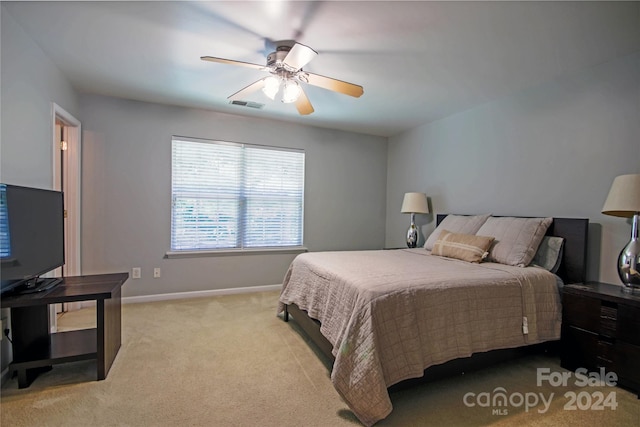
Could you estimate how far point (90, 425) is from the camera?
5.42ft

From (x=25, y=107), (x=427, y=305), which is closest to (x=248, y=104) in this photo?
(x=25, y=107)

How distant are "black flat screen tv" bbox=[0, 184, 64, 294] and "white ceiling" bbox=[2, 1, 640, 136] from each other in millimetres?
1215

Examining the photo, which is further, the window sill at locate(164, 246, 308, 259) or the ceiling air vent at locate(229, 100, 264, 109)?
the window sill at locate(164, 246, 308, 259)

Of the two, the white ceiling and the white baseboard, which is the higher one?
the white ceiling

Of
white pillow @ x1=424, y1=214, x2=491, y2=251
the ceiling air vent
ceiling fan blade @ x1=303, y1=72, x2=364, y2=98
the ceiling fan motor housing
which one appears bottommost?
white pillow @ x1=424, y1=214, x2=491, y2=251

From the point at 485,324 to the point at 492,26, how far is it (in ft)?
6.54

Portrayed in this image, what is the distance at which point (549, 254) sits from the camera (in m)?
2.68

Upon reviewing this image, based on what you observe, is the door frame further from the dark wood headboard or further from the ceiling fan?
the dark wood headboard

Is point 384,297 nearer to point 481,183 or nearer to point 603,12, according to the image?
point 603,12

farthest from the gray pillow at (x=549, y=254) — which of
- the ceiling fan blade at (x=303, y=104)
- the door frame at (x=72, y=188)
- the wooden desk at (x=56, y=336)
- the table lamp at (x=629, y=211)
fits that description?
the door frame at (x=72, y=188)

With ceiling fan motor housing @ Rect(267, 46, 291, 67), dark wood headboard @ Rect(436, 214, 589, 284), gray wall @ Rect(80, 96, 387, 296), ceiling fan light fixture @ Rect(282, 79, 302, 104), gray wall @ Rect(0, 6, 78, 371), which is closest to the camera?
gray wall @ Rect(0, 6, 78, 371)

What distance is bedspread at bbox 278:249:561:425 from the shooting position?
173 cm

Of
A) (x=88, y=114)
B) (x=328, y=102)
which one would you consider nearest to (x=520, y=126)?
(x=328, y=102)

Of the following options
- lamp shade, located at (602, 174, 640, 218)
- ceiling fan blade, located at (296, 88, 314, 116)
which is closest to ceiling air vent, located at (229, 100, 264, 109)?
ceiling fan blade, located at (296, 88, 314, 116)
